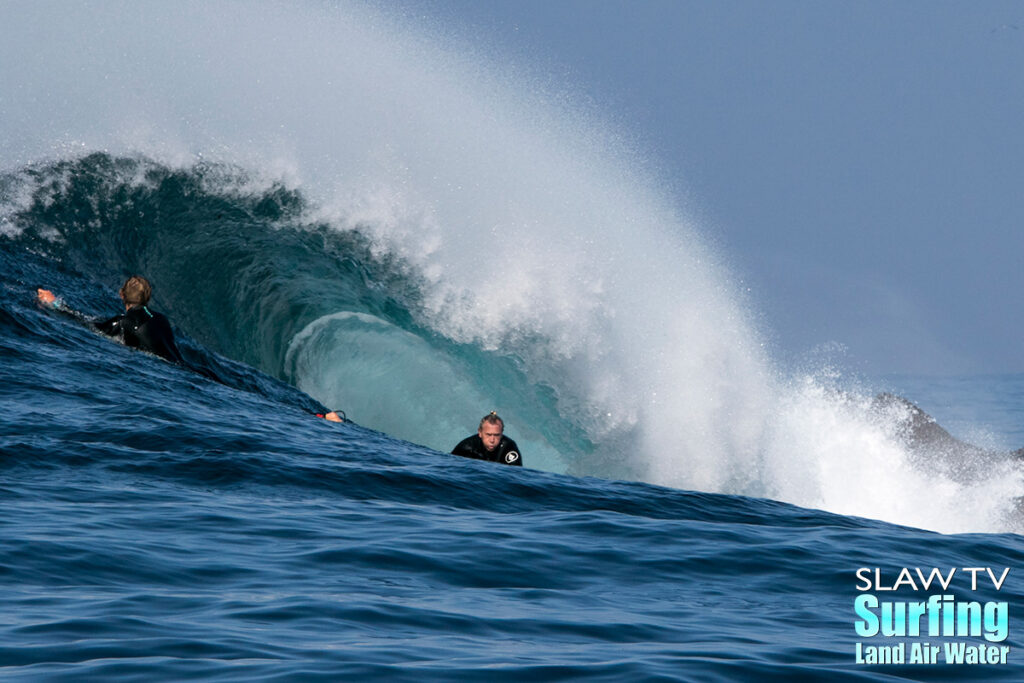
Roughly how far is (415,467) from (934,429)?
17.5m

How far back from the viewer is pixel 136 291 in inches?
532

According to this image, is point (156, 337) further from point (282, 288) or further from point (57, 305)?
point (282, 288)

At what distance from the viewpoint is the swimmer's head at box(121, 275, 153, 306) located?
1343 centimetres

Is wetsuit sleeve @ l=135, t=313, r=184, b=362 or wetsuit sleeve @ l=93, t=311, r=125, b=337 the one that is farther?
wetsuit sleeve @ l=93, t=311, r=125, b=337

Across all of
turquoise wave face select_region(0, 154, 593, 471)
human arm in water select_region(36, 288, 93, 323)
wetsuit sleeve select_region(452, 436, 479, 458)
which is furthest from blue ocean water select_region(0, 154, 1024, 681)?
turquoise wave face select_region(0, 154, 593, 471)

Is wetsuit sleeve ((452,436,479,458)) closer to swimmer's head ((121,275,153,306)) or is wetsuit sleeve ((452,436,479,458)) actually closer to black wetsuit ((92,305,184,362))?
black wetsuit ((92,305,184,362))

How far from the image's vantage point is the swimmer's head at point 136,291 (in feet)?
44.1

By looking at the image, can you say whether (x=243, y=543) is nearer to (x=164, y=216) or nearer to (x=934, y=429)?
(x=164, y=216)

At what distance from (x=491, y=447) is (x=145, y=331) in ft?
13.9

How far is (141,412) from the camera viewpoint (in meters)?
11.1

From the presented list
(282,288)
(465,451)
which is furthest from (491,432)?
(282,288)

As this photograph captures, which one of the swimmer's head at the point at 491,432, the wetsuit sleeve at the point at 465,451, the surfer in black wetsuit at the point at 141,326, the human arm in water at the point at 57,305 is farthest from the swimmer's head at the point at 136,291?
the swimmer's head at the point at 491,432

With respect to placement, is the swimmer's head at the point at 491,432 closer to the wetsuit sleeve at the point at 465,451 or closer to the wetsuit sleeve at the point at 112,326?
the wetsuit sleeve at the point at 465,451

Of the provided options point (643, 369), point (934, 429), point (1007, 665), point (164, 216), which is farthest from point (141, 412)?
point (934, 429)
